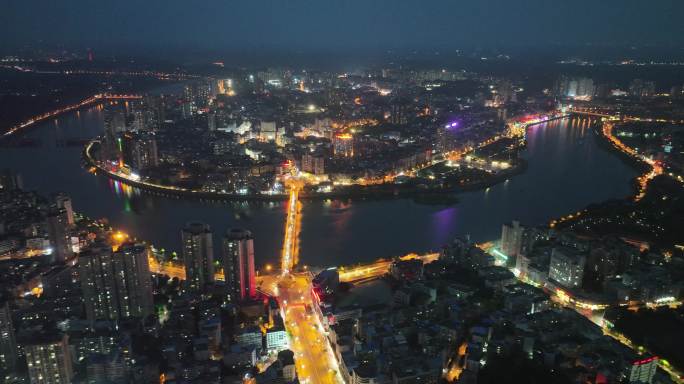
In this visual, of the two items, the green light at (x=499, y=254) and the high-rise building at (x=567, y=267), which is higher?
the high-rise building at (x=567, y=267)

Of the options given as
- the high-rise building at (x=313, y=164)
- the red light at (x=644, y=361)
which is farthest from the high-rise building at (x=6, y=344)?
the high-rise building at (x=313, y=164)

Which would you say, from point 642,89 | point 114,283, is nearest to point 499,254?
point 114,283

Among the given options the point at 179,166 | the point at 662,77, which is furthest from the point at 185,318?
the point at 662,77

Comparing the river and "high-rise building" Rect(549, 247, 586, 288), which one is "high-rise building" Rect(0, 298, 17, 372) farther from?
"high-rise building" Rect(549, 247, 586, 288)

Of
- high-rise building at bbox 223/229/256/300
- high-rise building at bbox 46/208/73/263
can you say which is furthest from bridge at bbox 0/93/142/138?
high-rise building at bbox 223/229/256/300

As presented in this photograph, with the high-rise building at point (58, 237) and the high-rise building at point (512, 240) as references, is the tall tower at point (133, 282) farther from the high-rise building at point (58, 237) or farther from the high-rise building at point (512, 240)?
the high-rise building at point (512, 240)

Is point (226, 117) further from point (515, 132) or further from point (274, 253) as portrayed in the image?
point (274, 253)
